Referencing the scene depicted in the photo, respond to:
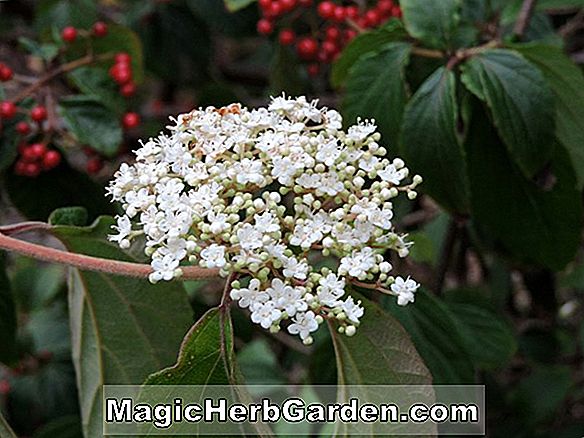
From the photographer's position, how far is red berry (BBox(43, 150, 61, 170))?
1169 millimetres

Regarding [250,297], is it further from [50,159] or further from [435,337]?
[50,159]

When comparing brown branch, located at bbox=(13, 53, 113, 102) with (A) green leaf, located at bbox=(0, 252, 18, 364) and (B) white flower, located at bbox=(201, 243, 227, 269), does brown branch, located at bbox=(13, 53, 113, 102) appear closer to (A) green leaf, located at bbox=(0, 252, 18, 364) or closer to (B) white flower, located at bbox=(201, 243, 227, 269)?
(A) green leaf, located at bbox=(0, 252, 18, 364)

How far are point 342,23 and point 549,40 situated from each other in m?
0.33

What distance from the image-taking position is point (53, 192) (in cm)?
121

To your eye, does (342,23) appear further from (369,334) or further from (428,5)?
(369,334)

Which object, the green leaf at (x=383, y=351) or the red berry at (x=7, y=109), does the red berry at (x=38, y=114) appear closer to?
the red berry at (x=7, y=109)

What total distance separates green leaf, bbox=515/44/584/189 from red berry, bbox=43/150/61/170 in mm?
619

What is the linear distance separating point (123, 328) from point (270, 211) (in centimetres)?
29

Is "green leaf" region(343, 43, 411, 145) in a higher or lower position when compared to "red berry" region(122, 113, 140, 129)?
higher

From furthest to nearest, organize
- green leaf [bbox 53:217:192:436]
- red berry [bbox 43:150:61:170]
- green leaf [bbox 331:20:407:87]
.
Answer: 1. red berry [bbox 43:150:61:170]
2. green leaf [bbox 331:20:407:87]
3. green leaf [bbox 53:217:192:436]

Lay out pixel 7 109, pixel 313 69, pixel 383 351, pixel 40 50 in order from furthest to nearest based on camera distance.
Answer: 1. pixel 313 69
2. pixel 40 50
3. pixel 7 109
4. pixel 383 351

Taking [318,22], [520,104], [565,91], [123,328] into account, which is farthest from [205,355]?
[318,22]

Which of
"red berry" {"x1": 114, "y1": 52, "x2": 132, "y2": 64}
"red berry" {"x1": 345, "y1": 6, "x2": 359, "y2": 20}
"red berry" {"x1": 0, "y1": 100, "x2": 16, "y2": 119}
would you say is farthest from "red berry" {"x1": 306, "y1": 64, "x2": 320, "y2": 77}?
"red berry" {"x1": 0, "y1": 100, "x2": 16, "y2": 119}

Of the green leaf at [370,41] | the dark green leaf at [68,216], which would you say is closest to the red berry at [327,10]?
the green leaf at [370,41]
